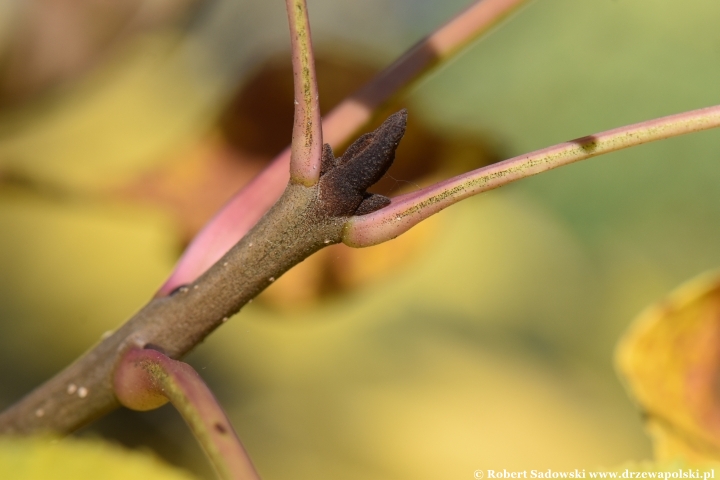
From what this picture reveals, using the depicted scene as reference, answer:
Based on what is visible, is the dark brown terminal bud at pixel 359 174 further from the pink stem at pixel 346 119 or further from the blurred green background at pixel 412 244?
the blurred green background at pixel 412 244

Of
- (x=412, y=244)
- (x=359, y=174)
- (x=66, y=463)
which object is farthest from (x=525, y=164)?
(x=412, y=244)

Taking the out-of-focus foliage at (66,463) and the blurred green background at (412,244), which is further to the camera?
the blurred green background at (412,244)

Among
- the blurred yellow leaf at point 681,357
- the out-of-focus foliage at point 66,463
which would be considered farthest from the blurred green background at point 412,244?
the out-of-focus foliage at point 66,463

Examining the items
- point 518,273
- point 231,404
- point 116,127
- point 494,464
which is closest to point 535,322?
point 518,273

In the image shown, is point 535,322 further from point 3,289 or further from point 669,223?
point 3,289

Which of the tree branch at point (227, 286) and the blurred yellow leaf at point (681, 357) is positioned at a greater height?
the blurred yellow leaf at point (681, 357)

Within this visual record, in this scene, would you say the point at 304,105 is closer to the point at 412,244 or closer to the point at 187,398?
the point at 187,398
